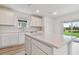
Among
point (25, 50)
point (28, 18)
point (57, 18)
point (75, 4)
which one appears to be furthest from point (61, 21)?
point (25, 50)

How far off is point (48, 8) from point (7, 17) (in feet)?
1.89

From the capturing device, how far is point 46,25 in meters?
1.40

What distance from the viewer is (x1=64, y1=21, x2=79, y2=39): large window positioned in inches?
52.7

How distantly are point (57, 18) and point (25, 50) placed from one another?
64 cm

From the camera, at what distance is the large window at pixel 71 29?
4.39 ft

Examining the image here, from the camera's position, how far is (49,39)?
1329 millimetres

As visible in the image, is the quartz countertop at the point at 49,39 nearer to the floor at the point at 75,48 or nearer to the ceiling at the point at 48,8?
the floor at the point at 75,48

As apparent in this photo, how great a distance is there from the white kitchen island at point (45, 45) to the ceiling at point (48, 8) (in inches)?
12.7

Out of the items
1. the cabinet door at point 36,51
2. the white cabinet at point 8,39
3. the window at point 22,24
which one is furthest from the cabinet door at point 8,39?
the cabinet door at point 36,51

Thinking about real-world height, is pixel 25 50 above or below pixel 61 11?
below

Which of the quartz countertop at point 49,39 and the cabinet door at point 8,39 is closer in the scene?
the quartz countertop at point 49,39

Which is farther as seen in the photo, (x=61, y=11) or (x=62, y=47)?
(x=61, y=11)
